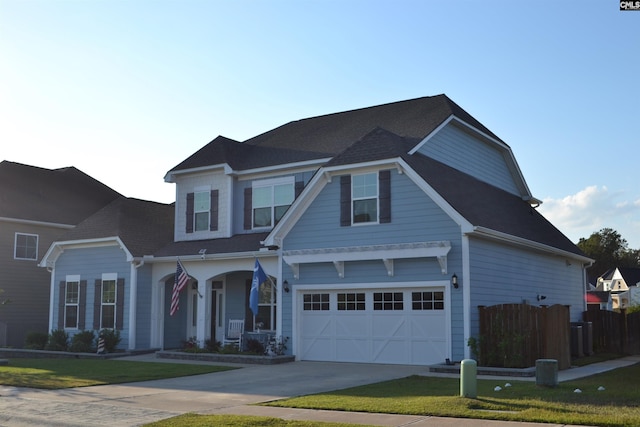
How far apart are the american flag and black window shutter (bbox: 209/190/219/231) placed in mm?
2281

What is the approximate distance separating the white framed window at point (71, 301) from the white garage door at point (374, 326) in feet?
32.6

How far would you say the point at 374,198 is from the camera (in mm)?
19812

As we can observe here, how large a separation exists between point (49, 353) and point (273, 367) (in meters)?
9.27

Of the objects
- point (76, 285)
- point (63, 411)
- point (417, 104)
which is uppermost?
point (417, 104)

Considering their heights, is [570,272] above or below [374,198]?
below

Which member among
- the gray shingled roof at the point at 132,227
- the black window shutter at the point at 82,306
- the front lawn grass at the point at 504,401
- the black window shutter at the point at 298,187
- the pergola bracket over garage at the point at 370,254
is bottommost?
the front lawn grass at the point at 504,401

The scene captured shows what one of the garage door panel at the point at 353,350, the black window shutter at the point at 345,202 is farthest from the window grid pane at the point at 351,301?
the black window shutter at the point at 345,202

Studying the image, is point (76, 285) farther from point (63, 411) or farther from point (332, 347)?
point (63, 411)

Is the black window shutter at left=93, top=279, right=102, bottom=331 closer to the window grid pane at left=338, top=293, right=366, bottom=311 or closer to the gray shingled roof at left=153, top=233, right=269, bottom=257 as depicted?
the gray shingled roof at left=153, top=233, right=269, bottom=257

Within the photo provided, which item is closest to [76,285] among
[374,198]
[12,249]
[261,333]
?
[12,249]

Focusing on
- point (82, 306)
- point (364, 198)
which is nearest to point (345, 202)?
point (364, 198)

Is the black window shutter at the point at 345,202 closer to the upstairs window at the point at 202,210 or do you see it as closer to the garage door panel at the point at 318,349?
the garage door panel at the point at 318,349

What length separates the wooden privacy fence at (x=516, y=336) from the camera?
17.1 metres

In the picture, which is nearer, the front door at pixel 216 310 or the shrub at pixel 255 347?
the shrub at pixel 255 347
